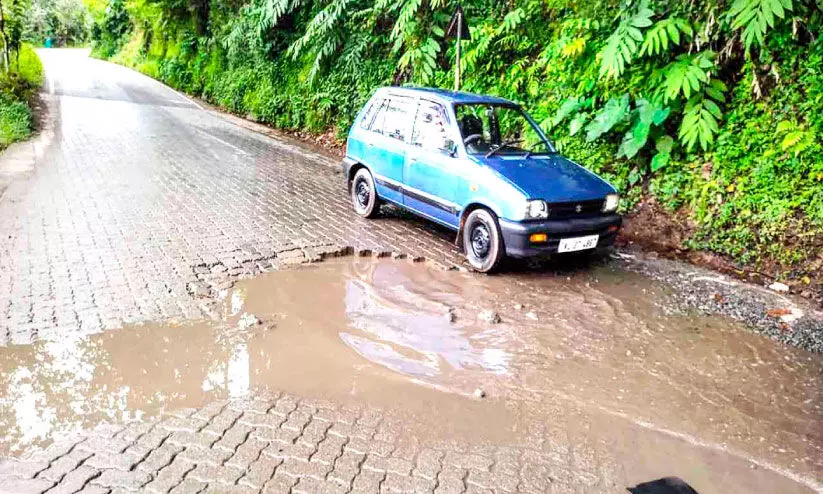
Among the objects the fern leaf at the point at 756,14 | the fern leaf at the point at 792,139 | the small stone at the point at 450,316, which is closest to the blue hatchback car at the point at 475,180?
the small stone at the point at 450,316

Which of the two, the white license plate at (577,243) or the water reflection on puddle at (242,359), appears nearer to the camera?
the water reflection on puddle at (242,359)

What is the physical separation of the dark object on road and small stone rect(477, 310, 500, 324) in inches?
84.7

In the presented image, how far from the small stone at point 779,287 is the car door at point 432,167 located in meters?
3.34

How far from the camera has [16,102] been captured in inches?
607

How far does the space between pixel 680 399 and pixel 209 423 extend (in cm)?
311

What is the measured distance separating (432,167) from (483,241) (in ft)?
3.84

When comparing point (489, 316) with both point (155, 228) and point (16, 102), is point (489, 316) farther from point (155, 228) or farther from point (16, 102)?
point (16, 102)

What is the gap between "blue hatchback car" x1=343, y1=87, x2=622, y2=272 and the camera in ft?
20.3

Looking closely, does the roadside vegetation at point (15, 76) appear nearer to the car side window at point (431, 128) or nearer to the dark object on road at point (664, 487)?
the car side window at point (431, 128)

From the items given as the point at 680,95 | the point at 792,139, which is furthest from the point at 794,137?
the point at 680,95

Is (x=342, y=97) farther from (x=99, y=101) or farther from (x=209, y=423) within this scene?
(x=209, y=423)

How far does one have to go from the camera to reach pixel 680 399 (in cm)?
423

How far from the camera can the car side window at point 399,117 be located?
25.3 ft

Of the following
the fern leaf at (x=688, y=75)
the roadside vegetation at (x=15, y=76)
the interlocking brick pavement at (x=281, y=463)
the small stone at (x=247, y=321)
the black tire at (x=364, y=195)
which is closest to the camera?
the interlocking brick pavement at (x=281, y=463)
